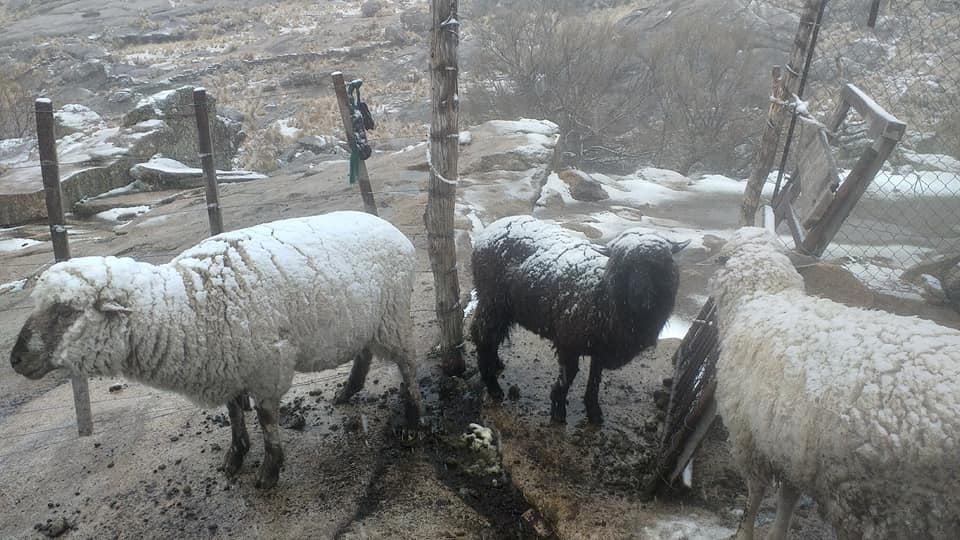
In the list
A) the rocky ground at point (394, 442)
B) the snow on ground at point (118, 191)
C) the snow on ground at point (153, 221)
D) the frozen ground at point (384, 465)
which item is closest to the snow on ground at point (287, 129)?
the snow on ground at point (118, 191)

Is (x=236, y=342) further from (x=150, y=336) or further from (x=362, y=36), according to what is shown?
(x=362, y=36)

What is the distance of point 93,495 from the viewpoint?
328 cm

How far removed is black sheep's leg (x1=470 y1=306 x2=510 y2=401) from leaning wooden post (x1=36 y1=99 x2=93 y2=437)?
2.59m

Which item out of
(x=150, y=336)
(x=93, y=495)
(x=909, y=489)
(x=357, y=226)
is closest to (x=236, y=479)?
(x=93, y=495)

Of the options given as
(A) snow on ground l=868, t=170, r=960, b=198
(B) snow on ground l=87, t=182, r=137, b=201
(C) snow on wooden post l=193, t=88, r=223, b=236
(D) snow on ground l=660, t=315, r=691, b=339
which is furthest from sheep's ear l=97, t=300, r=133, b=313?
(B) snow on ground l=87, t=182, r=137, b=201

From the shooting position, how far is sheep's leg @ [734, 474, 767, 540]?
2609mm

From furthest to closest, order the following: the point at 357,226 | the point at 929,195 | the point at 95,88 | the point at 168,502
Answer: the point at 95,88 < the point at 929,195 < the point at 357,226 < the point at 168,502

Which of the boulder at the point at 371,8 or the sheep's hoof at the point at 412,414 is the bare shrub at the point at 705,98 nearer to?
the sheep's hoof at the point at 412,414

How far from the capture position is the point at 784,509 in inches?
101

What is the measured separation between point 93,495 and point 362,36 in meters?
29.7

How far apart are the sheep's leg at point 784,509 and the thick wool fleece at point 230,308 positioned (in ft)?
7.83

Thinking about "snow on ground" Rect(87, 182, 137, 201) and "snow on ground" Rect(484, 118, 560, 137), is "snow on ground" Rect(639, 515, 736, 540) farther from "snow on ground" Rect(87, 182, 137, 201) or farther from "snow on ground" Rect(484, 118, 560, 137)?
"snow on ground" Rect(87, 182, 137, 201)

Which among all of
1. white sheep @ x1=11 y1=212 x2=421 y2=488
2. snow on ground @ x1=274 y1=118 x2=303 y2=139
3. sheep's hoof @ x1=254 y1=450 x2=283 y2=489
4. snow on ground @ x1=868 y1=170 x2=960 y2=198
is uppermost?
white sheep @ x1=11 y1=212 x2=421 y2=488

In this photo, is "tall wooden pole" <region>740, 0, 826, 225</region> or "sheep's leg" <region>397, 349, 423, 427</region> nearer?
"tall wooden pole" <region>740, 0, 826, 225</region>
